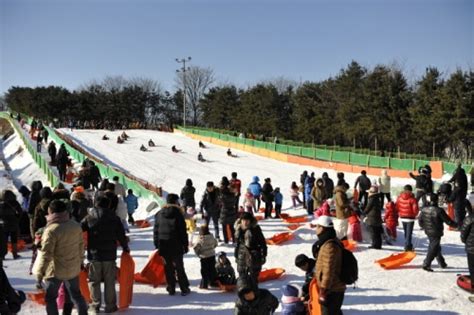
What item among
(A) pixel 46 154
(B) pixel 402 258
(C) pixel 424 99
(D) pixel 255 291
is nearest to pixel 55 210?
(D) pixel 255 291

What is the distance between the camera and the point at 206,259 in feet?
27.0

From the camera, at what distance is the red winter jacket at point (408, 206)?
1020cm

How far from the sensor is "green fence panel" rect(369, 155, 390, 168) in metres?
30.8

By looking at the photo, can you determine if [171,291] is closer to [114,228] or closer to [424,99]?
[114,228]

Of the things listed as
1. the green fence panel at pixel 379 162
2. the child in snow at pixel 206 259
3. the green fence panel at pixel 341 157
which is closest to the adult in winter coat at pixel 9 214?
the child in snow at pixel 206 259

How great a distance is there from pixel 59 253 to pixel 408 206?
734 centimetres

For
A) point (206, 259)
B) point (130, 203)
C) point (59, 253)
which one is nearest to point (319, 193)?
point (130, 203)

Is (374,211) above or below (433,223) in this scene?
below

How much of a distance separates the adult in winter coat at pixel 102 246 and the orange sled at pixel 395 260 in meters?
5.20

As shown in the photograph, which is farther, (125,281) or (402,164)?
(402,164)

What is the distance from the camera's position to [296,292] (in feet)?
19.5

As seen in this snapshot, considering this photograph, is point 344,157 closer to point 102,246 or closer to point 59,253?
point 102,246

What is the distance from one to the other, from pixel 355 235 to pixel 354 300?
3.97 meters

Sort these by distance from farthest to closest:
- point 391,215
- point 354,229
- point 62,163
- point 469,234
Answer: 1. point 62,163
2. point 391,215
3. point 354,229
4. point 469,234
